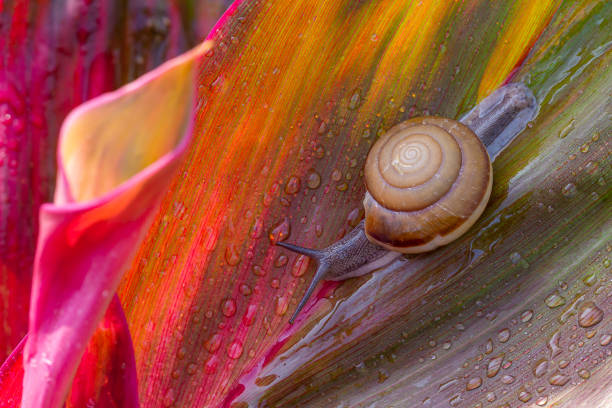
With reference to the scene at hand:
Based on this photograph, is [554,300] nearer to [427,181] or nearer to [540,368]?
[540,368]

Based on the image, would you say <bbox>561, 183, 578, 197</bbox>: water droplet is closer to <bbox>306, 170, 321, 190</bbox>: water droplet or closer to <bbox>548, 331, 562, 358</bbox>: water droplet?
<bbox>548, 331, 562, 358</bbox>: water droplet

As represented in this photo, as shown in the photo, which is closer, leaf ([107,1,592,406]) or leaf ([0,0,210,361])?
leaf ([0,0,210,361])

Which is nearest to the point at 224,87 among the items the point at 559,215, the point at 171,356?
the point at 171,356

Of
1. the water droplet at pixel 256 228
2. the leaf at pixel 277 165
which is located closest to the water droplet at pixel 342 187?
the leaf at pixel 277 165

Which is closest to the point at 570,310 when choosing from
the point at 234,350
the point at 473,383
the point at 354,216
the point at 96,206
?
the point at 473,383

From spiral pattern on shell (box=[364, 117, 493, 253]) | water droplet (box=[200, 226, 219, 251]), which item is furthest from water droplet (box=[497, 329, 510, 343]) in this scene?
water droplet (box=[200, 226, 219, 251])

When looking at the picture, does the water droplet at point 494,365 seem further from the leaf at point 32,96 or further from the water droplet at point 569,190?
the leaf at point 32,96
